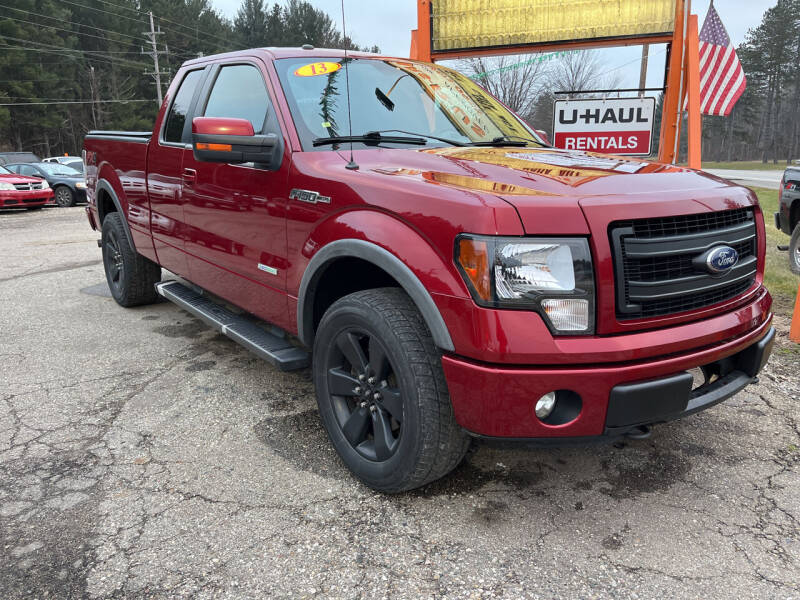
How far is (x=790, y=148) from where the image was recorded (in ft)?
202

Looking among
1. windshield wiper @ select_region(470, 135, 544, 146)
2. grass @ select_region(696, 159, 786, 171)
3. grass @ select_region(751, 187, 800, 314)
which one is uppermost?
windshield wiper @ select_region(470, 135, 544, 146)

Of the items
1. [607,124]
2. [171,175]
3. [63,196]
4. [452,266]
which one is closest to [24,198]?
[63,196]

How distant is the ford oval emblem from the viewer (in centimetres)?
215

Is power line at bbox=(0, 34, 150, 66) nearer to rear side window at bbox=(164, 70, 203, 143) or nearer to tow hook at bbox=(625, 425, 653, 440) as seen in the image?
rear side window at bbox=(164, 70, 203, 143)

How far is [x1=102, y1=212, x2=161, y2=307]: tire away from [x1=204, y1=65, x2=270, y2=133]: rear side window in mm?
1839

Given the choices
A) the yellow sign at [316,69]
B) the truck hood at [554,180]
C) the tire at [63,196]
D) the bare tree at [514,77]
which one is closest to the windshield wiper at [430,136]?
the truck hood at [554,180]

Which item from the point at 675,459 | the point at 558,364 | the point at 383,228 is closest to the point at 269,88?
the point at 383,228

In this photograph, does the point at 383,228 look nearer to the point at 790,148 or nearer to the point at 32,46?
the point at 32,46

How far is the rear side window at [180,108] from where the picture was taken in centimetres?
403

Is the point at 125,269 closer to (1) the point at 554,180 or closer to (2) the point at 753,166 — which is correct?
(1) the point at 554,180

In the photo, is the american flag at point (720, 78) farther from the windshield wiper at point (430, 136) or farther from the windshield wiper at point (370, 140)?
the windshield wiper at point (370, 140)

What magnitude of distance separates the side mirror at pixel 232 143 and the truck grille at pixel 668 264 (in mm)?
1658

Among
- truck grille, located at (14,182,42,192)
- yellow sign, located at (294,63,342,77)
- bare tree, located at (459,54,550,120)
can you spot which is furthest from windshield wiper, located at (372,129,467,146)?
→ truck grille, located at (14,182,42,192)

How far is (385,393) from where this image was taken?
2.38 meters
